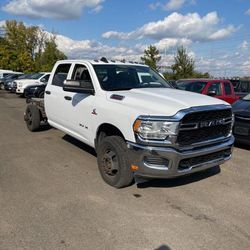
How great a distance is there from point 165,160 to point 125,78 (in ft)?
7.01

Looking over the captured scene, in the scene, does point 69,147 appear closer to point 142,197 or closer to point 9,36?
point 142,197

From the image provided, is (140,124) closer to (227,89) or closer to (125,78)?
(125,78)

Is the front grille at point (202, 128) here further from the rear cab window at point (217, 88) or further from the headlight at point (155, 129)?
the rear cab window at point (217, 88)

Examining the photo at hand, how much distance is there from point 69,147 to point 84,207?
3097 mm

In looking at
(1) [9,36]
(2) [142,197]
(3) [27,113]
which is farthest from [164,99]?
(1) [9,36]

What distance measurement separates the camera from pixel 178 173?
406 centimetres

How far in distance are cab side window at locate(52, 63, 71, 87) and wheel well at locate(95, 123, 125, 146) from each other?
192 cm

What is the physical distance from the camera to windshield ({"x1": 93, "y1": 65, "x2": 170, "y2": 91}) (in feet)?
17.4

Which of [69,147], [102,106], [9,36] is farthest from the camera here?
[9,36]

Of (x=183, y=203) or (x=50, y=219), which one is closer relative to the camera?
(x=50, y=219)

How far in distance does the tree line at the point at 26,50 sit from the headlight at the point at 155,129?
1701 inches

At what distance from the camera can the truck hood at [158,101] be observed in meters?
4.07

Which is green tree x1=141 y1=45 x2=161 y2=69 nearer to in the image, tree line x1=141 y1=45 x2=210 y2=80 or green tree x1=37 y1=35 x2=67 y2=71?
tree line x1=141 y1=45 x2=210 y2=80

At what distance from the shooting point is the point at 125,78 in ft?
18.3
